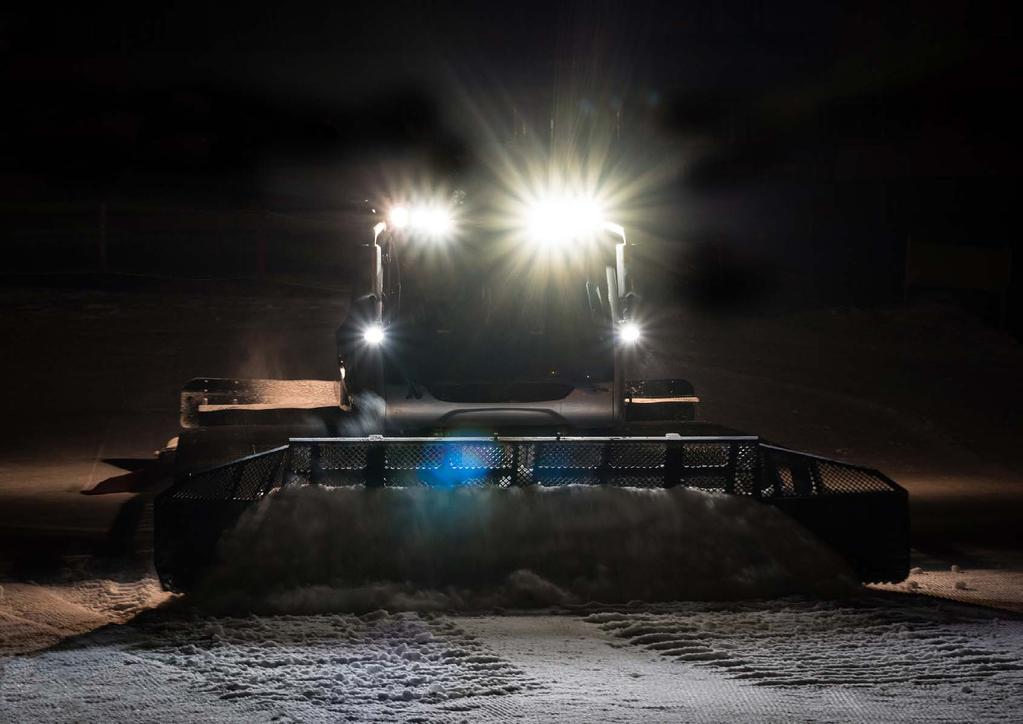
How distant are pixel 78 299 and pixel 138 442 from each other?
898 centimetres

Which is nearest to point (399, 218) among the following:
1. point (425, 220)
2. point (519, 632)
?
point (425, 220)

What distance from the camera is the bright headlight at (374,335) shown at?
32.4 feet

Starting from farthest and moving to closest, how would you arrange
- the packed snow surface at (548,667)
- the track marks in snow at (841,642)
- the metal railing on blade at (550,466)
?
the metal railing on blade at (550,466)
the track marks in snow at (841,642)
the packed snow surface at (548,667)

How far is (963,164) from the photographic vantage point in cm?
2500

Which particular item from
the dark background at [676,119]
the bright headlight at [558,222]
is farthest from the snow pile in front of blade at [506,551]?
the dark background at [676,119]

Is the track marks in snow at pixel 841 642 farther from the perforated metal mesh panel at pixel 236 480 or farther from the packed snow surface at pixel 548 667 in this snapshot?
the perforated metal mesh panel at pixel 236 480

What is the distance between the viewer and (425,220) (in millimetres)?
10133

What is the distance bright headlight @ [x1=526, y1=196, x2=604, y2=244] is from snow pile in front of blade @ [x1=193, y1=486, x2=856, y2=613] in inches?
103

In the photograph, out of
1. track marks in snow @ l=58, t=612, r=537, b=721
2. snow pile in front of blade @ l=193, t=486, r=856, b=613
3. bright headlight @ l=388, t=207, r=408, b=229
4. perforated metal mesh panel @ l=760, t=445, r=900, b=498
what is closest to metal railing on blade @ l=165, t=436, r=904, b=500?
perforated metal mesh panel @ l=760, t=445, r=900, b=498

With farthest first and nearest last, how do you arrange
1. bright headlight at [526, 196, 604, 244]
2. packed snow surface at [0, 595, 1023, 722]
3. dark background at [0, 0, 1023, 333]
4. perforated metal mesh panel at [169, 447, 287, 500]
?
1. dark background at [0, 0, 1023, 333]
2. bright headlight at [526, 196, 604, 244]
3. perforated metal mesh panel at [169, 447, 287, 500]
4. packed snow surface at [0, 595, 1023, 722]

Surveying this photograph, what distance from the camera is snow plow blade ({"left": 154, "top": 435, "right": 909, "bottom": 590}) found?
7.78 m

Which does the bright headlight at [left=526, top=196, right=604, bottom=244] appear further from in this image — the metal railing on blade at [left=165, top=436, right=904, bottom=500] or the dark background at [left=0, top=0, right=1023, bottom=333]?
the dark background at [left=0, top=0, right=1023, bottom=333]

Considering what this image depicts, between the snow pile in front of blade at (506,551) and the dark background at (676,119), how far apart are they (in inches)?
535

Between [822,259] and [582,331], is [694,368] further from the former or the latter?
[582,331]
